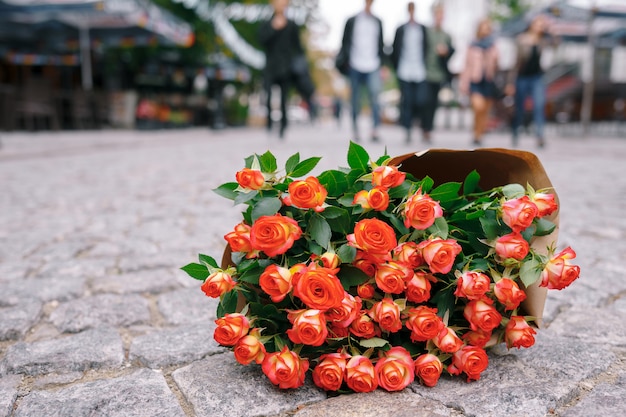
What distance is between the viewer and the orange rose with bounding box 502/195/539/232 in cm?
138

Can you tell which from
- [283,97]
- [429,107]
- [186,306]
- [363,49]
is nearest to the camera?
[186,306]

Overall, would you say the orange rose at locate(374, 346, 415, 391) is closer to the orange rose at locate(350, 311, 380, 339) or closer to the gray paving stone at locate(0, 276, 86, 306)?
the orange rose at locate(350, 311, 380, 339)

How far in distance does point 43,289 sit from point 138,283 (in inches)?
15.3

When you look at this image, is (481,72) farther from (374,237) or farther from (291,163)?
(374,237)

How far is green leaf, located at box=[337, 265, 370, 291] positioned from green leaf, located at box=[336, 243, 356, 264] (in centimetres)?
7

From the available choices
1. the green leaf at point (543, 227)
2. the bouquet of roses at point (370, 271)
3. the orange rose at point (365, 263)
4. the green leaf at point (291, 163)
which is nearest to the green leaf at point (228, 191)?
the bouquet of roses at point (370, 271)

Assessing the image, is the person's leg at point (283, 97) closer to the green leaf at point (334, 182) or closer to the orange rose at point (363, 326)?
the green leaf at point (334, 182)

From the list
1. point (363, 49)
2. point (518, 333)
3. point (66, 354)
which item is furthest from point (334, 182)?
point (363, 49)

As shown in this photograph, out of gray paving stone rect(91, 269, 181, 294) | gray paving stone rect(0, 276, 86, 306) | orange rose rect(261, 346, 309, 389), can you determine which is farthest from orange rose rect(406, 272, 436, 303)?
gray paving stone rect(0, 276, 86, 306)

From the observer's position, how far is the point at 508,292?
143 centimetres

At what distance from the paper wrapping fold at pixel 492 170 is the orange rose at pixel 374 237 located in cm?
26

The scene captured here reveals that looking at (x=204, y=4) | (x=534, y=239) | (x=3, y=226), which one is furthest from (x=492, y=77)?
(x=204, y=4)

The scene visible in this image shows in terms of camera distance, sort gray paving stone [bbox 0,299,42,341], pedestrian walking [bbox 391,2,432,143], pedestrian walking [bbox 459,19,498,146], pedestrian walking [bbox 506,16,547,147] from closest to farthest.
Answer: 1. gray paving stone [bbox 0,299,42,341]
2. pedestrian walking [bbox 506,16,547,147]
3. pedestrian walking [bbox 391,2,432,143]
4. pedestrian walking [bbox 459,19,498,146]

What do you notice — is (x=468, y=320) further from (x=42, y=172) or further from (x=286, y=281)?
(x=42, y=172)
